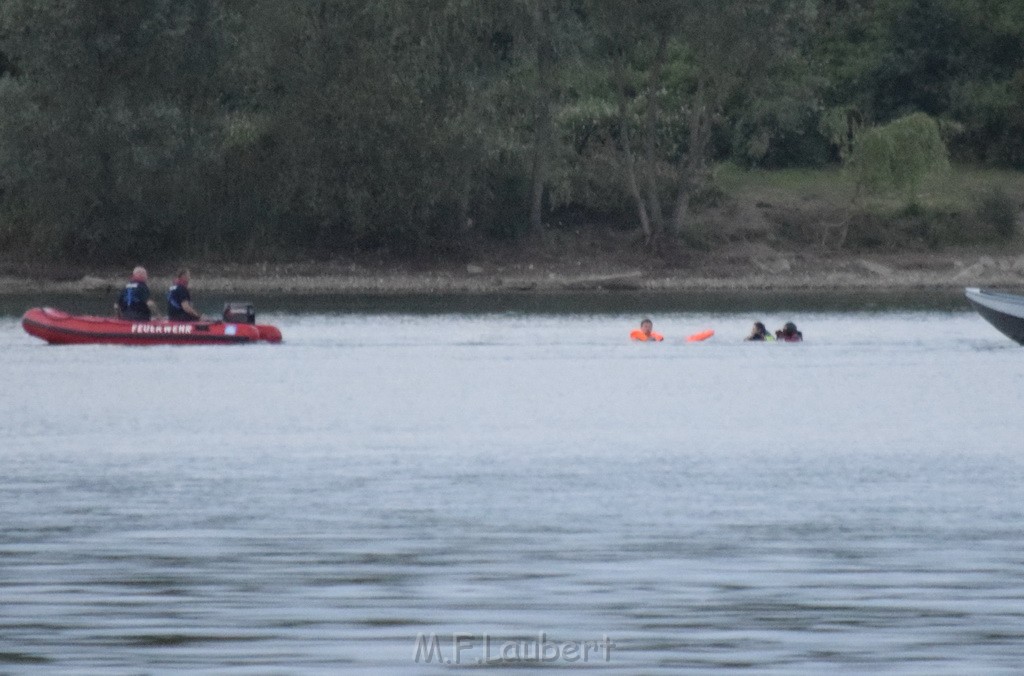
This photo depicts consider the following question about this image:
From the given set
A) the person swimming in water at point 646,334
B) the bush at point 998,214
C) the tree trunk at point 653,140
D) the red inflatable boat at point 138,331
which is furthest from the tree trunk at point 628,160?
the red inflatable boat at point 138,331

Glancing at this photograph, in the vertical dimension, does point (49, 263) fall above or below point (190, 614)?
below

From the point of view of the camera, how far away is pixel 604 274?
8062 centimetres

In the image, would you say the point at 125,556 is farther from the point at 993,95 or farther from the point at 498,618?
the point at 993,95

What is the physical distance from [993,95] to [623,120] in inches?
565

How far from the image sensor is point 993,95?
84.8 metres

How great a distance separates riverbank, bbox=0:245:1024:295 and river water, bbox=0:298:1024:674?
35129mm

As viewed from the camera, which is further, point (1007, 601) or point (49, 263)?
point (49, 263)

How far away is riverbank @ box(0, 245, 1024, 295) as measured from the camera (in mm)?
79438

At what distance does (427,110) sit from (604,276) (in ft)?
27.1

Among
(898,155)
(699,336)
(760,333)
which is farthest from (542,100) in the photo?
(760,333)

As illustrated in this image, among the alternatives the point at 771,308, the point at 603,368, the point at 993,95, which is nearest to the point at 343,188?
the point at 771,308

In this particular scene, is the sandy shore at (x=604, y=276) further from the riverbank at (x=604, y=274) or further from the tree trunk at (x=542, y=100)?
the tree trunk at (x=542, y=100)

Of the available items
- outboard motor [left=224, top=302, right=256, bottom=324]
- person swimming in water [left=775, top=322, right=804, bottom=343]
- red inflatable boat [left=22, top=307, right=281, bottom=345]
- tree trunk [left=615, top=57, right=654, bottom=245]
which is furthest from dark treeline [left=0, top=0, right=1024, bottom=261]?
person swimming in water [left=775, top=322, right=804, bottom=343]

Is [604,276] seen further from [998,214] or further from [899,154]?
[998,214]
